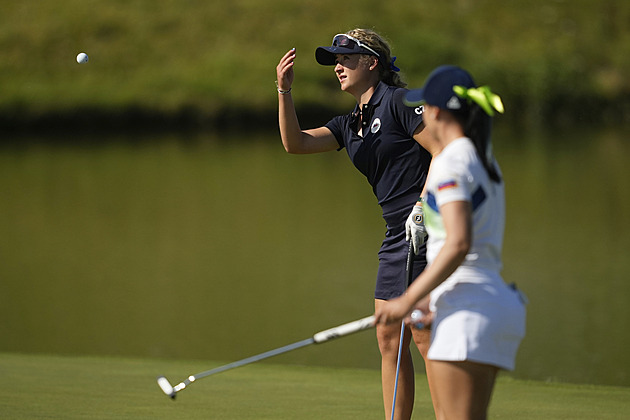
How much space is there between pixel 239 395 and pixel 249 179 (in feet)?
54.7

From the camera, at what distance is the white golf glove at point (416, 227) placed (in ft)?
10.9

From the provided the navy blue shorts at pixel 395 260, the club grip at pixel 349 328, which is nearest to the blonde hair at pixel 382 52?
the navy blue shorts at pixel 395 260

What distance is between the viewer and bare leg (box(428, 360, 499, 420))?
2.43 metres

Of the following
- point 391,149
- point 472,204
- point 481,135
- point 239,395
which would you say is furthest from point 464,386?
point 239,395

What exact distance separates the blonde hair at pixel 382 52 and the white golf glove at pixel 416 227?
530 millimetres

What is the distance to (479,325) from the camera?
7.87 ft

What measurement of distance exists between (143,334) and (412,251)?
6.16 meters

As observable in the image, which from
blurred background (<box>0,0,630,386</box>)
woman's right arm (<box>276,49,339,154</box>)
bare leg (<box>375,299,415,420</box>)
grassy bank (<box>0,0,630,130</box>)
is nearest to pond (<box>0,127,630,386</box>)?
blurred background (<box>0,0,630,386</box>)

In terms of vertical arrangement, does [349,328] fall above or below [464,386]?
above

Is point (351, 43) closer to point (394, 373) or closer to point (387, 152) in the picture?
point (387, 152)

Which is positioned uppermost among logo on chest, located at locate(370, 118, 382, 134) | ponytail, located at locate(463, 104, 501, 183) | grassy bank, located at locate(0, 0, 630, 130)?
grassy bank, located at locate(0, 0, 630, 130)

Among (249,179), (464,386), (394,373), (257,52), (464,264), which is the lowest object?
(394,373)

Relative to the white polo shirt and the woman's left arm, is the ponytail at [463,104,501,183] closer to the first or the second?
the white polo shirt

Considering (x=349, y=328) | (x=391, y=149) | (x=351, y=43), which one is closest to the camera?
(x=349, y=328)
